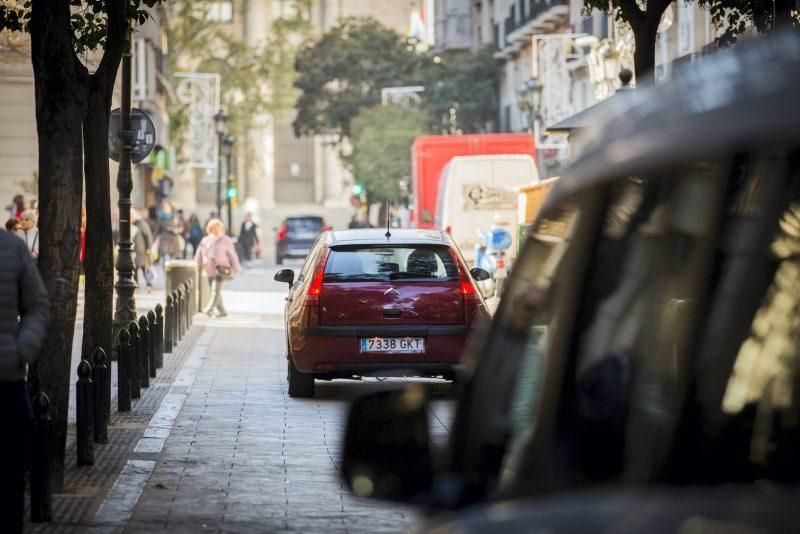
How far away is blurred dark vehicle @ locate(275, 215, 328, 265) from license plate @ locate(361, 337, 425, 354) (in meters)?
42.5

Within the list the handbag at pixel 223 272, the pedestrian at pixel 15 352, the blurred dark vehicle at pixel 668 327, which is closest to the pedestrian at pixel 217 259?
the handbag at pixel 223 272

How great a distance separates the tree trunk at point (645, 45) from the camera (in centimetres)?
1536

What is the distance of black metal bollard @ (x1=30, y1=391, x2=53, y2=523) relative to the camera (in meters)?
8.52

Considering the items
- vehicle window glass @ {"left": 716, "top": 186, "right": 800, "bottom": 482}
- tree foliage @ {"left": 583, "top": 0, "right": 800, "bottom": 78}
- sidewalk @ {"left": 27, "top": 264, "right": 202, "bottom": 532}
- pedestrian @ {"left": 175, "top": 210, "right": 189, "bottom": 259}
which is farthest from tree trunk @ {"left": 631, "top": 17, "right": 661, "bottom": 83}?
pedestrian @ {"left": 175, "top": 210, "right": 189, "bottom": 259}

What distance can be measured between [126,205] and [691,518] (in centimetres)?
1825

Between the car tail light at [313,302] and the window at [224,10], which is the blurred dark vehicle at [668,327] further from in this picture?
the window at [224,10]

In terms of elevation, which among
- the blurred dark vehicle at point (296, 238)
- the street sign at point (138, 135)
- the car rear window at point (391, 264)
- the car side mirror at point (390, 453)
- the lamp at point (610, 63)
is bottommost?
the blurred dark vehicle at point (296, 238)

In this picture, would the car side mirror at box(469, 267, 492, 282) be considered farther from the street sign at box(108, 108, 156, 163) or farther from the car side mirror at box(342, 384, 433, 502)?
the car side mirror at box(342, 384, 433, 502)

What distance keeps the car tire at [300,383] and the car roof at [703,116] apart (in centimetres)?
1285

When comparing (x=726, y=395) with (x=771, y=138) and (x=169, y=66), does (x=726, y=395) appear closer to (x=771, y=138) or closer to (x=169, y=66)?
(x=771, y=138)

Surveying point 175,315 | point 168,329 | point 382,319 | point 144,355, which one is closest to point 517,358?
point 382,319

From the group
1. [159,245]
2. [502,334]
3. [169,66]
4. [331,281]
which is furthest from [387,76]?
[502,334]

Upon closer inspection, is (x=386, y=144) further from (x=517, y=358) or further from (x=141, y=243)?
(x=517, y=358)

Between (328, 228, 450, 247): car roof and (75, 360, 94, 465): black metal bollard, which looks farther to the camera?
(328, 228, 450, 247): car roof
